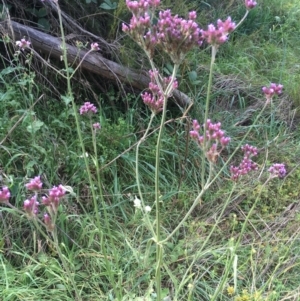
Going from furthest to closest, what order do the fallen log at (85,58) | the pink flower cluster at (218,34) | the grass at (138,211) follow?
1. the fallen log at (85,58)
2. the grass at (138,211)
3. the pink flower cluster at (218,34)

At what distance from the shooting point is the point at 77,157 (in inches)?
108

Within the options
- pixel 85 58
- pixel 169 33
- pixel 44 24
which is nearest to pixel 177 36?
pixel 169 33

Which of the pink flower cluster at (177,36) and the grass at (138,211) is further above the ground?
the pink flower cluster at (177,36)

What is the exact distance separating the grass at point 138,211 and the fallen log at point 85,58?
14 centimetres

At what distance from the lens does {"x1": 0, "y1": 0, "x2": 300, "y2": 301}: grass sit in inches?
89.0

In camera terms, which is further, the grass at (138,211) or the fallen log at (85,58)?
the fallen log at (85,58)

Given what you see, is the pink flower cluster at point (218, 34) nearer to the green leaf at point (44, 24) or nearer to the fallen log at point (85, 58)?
the fallen log at point (85, 58)

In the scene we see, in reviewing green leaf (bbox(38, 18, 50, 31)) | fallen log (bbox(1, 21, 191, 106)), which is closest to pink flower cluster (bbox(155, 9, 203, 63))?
fallen log (bbox(1, 21, 191, 106))

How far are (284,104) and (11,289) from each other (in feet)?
8.55

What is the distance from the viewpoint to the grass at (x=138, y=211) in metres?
2.26

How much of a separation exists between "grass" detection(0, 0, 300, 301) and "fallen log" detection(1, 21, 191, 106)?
136mm

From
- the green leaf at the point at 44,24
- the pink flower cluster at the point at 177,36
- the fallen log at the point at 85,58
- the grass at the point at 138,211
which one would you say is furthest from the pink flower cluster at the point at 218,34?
the green leaf at the point at 44,24

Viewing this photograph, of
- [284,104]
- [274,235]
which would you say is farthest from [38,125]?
[284,104]

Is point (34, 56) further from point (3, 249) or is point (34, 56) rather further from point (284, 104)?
point (284, 104)
